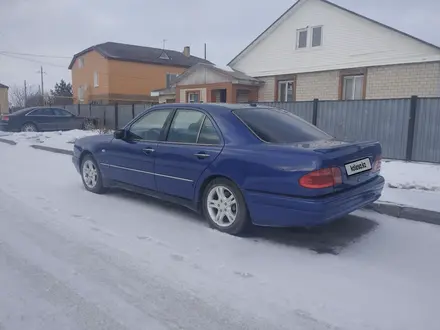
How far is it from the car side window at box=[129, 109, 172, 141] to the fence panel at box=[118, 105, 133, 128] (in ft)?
42.7

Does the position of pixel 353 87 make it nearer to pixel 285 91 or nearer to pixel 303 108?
pixel 285 91

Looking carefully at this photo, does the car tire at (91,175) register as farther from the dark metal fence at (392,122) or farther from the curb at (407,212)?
the dark metal fence at (392,122)

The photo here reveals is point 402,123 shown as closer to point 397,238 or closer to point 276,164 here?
point 397,238

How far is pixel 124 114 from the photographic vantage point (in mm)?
18578

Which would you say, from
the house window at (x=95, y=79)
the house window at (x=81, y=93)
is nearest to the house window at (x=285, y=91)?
the house window at (x=95, y=79)

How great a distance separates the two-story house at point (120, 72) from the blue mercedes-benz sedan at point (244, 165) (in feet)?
88.9

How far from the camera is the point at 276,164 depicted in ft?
12.3

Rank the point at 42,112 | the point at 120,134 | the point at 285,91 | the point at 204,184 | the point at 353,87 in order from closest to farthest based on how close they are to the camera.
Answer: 1. the point at 204,184
2. the point at 120,134
3. the point at 353,87
4. the point at 42,112
5. the point at 285,91

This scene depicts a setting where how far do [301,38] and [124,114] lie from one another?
9.29 m

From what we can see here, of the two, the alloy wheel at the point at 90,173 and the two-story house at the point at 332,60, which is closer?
the alloy wheel at the point at 90,173

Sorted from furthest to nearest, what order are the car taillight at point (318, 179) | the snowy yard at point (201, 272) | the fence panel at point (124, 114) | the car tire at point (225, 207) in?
1. the fence panel at point (124, 114)
2. the car tire at point (225, 207)
3. the car taillight at point (318, 179)
4. the snowy yard at point (201, 272)

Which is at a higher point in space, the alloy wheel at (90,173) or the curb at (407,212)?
the alloy wheel at (90,173)

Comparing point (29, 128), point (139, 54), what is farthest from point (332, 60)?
point (139, 54)

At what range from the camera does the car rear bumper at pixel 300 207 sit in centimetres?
358
